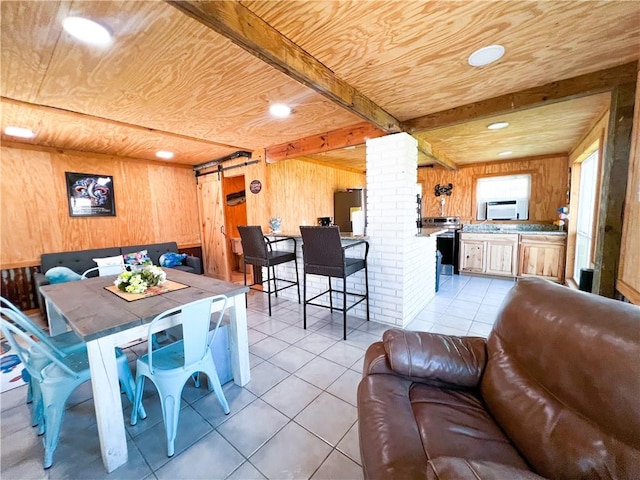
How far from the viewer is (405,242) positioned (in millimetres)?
2793

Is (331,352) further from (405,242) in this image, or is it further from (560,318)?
(560,318)

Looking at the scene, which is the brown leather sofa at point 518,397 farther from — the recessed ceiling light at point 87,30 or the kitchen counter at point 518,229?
the kitchen counter at point 518,229

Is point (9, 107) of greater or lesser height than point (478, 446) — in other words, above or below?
above

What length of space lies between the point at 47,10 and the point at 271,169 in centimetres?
298

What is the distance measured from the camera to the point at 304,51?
1.63 metres

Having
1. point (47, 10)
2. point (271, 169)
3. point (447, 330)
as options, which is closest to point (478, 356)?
point (447, 330)

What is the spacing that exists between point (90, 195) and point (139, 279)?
3.25 m

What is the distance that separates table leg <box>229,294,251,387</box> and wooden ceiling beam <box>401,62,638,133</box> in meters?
2.51

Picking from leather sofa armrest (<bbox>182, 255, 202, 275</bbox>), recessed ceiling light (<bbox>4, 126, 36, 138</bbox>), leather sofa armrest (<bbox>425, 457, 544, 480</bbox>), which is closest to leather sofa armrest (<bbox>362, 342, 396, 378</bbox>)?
leather sofa armrest (<bbox>425, 457, 544, 480</bbox>)

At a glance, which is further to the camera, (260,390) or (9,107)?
(9,107)

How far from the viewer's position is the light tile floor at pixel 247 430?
A: 52.2 inches

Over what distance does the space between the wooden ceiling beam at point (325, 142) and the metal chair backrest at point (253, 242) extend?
4.43 feet

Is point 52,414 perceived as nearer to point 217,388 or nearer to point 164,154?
point 217,388

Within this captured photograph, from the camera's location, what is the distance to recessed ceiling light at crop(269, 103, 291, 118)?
249cm
